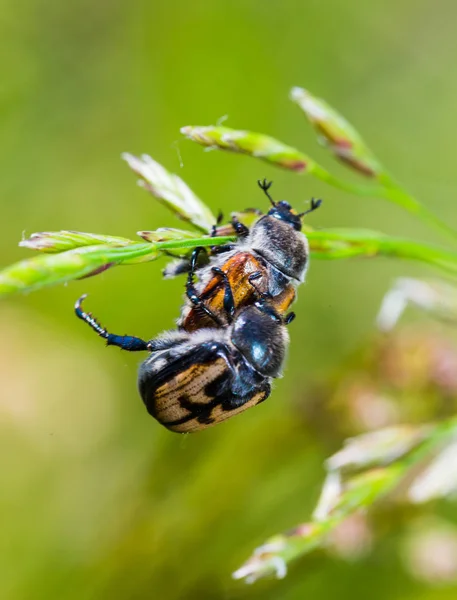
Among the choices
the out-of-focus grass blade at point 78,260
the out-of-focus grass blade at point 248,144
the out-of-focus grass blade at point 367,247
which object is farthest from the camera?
the out-of-focus grass blade at point 367,247

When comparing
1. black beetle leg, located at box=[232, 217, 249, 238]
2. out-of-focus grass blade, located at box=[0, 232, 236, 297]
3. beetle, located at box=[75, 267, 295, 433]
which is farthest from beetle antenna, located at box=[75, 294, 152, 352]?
out-of-focus grass blade, located at box=[0, 232, 236, 297]

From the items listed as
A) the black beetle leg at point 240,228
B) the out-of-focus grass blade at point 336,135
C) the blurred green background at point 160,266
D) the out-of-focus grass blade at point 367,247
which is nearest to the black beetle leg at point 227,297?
the black beetle leg at point 240,228

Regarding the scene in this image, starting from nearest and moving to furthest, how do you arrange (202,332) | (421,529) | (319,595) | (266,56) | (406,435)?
1. (406,435)
2. (202,332)
3. (421,529)
4. (319,595)
5. (266,56)

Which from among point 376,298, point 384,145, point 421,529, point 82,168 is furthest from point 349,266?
point 421,529

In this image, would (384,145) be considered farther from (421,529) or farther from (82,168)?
(421,529)

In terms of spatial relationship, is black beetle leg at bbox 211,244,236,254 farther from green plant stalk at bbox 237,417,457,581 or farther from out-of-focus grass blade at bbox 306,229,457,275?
green plant stalk at bbox 237,417,457,581

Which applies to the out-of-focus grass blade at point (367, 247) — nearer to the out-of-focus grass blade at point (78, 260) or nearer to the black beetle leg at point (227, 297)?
the black beetle leg at point (227, 297)
